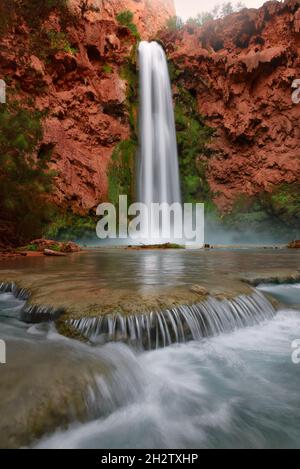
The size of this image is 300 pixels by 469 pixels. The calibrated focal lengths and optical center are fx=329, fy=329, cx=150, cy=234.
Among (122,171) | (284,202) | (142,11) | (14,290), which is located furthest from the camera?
(142,11)

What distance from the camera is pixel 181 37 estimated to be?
30531mm

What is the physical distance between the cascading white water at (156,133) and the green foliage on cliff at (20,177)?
13.5 meters

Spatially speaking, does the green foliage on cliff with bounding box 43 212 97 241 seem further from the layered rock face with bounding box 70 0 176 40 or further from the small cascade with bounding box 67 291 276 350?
the small cascade with bounding box 67 291 276 350

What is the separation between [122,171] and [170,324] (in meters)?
22.5

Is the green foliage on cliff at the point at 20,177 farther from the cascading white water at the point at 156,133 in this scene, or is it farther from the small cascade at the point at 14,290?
the cascading white water at the point at 156,133

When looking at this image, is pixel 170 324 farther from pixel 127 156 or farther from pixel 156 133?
pixel 156 133

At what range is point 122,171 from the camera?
83.0 feet

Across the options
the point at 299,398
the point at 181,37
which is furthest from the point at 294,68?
the point at 299,398

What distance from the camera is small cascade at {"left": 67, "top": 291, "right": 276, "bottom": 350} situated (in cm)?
351

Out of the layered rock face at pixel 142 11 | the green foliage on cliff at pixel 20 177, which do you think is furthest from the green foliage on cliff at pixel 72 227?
the layered rock face at pixel 142 11

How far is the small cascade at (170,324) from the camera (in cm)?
351

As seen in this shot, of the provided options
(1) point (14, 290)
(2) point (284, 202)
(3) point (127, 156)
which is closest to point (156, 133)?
(3) point (127, 156)

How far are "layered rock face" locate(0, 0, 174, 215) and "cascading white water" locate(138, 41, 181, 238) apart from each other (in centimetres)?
186

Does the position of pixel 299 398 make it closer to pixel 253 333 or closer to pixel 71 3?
pixel 253 333
